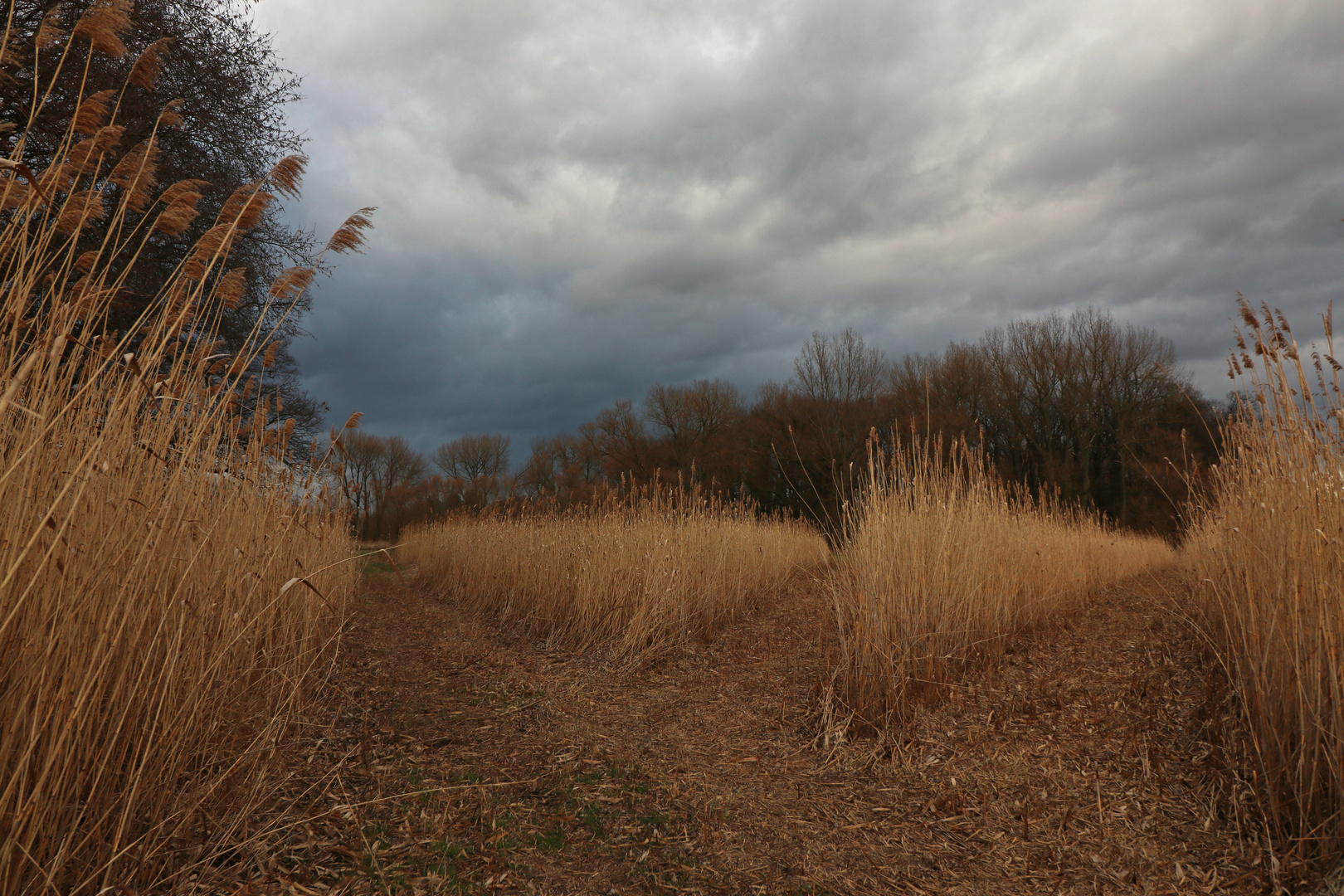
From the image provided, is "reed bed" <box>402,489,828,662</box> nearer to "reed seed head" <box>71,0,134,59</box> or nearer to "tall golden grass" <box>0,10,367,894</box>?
"tall golden grass" <box>0,10,367,894</box>

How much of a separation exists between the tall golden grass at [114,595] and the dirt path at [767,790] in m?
0.38

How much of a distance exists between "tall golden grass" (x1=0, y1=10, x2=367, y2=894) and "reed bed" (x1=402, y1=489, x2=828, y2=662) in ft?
10.2

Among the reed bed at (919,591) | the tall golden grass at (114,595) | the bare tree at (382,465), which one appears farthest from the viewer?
the bare tree at (382,465)

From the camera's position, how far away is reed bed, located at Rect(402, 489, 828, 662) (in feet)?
18.9

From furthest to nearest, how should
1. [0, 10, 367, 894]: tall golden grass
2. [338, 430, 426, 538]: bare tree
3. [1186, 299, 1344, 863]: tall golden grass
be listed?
[338, 430, 426, 538]: bare tree < [1186, 299, 1344, 863]: tall golden grass < [0, 10, 367, 894]: tall golden grass

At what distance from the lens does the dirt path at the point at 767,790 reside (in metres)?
2.38

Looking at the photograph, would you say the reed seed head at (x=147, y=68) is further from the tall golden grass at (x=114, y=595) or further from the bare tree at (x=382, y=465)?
the bare tree at (x=382, y=465)

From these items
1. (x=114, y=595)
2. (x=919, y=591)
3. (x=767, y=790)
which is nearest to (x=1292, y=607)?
(x=919, y=591)

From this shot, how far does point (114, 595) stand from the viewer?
1.96 metres

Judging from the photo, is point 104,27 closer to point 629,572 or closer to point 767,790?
point 767,790

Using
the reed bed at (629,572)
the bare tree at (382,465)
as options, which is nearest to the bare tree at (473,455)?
the bare tree at (382,465)

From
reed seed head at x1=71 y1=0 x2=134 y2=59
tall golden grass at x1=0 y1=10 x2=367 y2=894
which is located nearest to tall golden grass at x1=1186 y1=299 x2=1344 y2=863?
tall golden grass at x1=0 y1=10 x2=367 y2=894

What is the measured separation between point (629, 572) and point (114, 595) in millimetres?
4223

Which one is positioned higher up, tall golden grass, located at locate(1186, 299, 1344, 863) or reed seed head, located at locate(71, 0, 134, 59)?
reed seed head, located at locate(71, 0, 134, 59)
